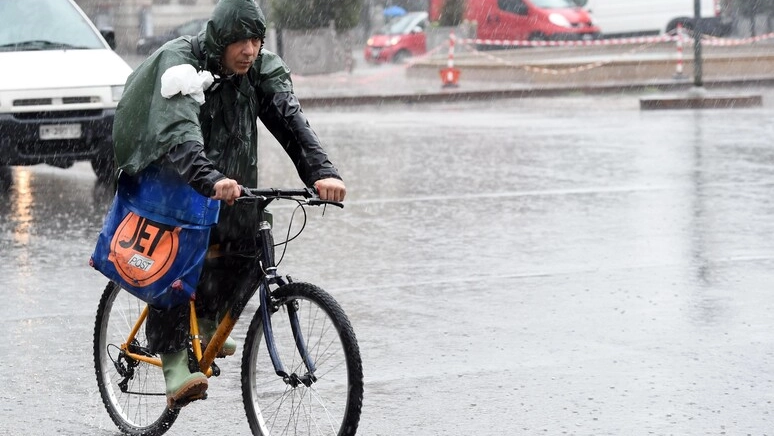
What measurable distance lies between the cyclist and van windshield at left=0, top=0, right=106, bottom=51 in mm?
8153

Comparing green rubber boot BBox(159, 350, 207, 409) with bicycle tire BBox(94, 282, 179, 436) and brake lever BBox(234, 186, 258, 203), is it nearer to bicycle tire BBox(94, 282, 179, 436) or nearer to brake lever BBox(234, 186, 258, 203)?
bicycle tire BBox(94, 282, 179, 436)

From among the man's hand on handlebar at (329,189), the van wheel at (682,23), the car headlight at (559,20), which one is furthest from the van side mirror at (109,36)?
the car headlight at (559,20)

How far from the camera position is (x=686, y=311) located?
24.2 feet

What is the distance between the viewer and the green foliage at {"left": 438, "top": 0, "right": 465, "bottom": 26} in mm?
35906

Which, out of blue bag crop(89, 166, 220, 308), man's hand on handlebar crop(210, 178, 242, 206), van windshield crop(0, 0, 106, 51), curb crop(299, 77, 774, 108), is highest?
van windshield crop(0, 0, 106, 51)

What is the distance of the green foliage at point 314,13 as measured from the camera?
30.8 meters

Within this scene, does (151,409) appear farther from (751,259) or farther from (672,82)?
(672,82)

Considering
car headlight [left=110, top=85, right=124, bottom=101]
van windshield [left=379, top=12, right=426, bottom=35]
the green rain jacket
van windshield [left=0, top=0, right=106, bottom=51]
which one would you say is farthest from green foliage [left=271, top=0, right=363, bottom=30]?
the green rain jacket

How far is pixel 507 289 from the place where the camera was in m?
8.06

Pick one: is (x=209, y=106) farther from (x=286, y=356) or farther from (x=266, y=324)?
(x=286, y=356)

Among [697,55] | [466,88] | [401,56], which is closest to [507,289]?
[697,55]

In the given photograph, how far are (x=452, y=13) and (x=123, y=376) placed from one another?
31395 millimetres

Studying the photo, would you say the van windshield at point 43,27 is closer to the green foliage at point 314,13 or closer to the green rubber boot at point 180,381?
the green rubber boot at point 180,381

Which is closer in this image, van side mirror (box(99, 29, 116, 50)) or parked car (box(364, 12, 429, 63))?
van side mirror (box(99, 29, 116, 50))
